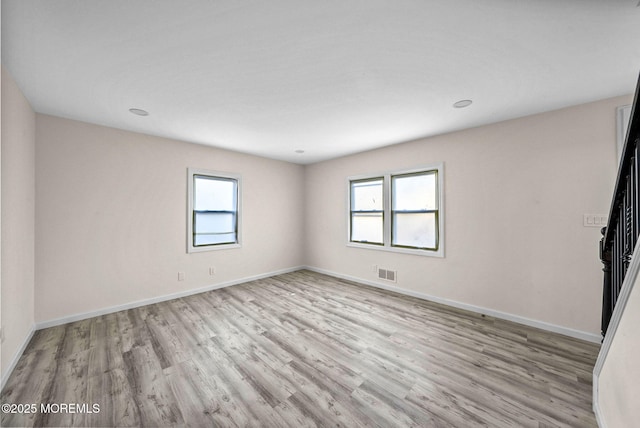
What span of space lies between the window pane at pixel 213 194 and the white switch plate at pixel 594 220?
16.4 feet

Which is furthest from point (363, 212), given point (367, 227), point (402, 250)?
point (402, 250)

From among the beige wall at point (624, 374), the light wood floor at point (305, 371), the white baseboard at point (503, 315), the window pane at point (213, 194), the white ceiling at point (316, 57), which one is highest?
the white ceiling at point (316, 57)

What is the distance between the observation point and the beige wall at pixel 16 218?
201 cm

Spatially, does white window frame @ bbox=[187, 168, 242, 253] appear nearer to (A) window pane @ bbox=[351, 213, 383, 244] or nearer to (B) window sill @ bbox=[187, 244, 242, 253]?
(B) window sill @ bbox=[187, 244, 242, 253]

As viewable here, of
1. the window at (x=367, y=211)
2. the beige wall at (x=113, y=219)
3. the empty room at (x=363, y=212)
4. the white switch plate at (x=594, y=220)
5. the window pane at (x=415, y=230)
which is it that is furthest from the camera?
the window at (x=367, y=211)

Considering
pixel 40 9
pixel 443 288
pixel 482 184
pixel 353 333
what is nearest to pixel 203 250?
pixel 353 333

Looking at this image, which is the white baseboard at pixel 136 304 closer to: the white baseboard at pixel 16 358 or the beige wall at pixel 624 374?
the white baseboard at pixel 16 358

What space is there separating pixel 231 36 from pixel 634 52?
2.95m

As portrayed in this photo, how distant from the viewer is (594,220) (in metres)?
2.57

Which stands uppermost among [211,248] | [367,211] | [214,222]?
[367,211]

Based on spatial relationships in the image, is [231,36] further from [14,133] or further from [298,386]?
[298,386]

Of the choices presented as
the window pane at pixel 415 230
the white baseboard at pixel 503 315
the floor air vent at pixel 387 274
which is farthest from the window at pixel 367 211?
the white baseboard at pixel 503 315

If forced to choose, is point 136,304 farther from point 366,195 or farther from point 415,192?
point 415,192

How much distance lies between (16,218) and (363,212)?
449 cm
